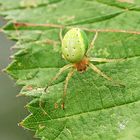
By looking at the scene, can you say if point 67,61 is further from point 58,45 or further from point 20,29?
point 20,29

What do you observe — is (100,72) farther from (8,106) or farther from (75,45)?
(8,106)

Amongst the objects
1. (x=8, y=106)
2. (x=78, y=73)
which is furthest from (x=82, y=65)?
(x=8, y=106)

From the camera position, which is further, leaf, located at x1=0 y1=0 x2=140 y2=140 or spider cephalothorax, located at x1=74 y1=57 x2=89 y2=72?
spider cephalothorax, located at x1=74 y1=57 x2=89 y2=72

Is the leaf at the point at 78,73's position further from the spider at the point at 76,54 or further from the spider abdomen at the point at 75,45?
the spider abdomen at the point at 75,45

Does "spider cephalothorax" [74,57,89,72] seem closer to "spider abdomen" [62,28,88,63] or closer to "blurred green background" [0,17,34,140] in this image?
"spider abdomen" [62,28,88,63]

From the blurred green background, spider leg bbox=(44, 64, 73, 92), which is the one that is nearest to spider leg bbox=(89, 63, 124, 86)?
spider leg bbox=(44, 64, 73, 92)
